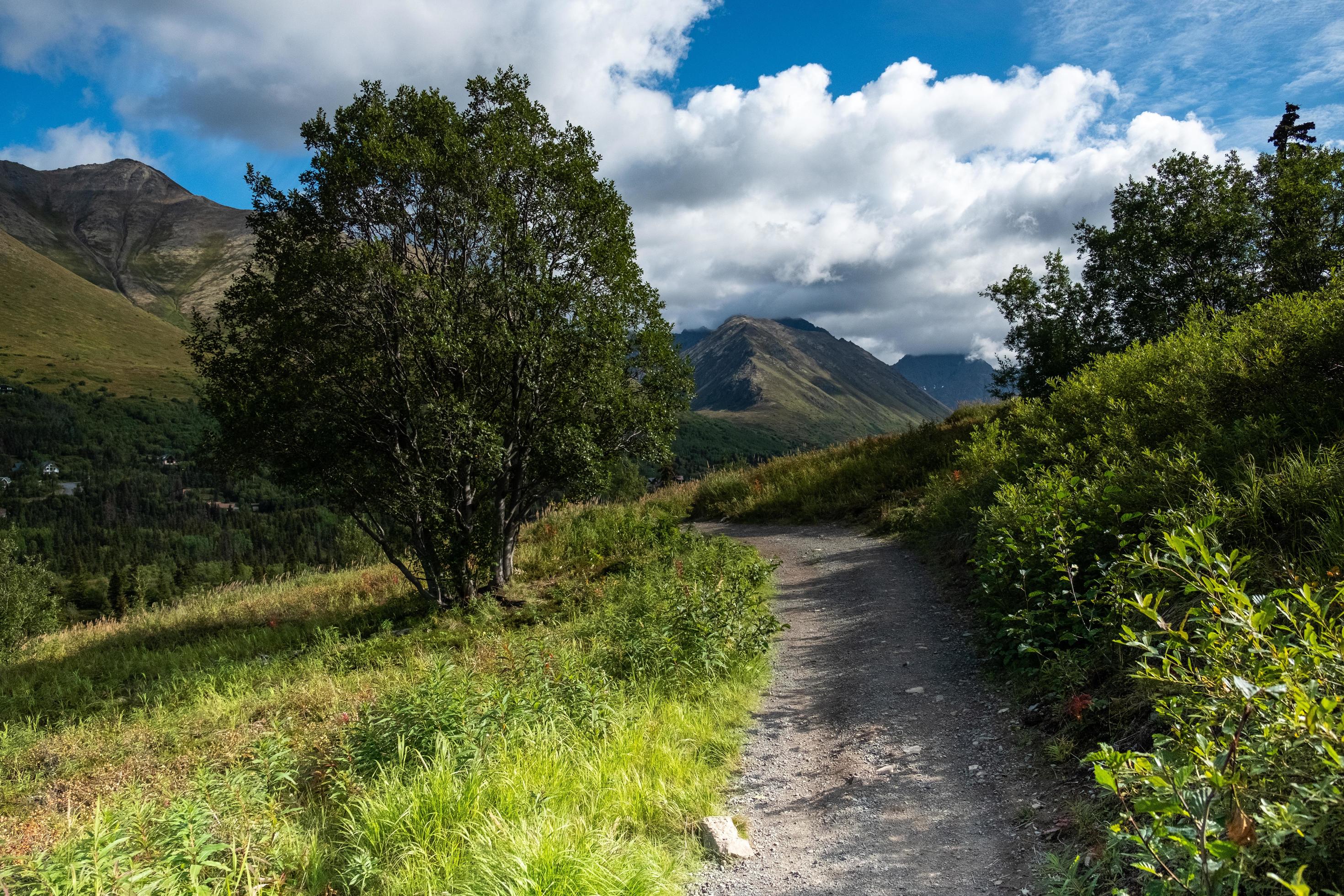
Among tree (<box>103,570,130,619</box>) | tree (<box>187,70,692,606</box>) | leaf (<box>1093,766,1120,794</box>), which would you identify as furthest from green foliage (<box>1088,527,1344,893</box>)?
tree (<box>103,570,130,619</box>)

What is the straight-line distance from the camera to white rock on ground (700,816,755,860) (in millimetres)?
4613

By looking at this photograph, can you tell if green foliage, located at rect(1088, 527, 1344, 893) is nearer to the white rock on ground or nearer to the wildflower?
the wildflower

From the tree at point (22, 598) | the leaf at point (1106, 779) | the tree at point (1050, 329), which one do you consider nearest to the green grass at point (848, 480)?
the tree at point (1050, 329)

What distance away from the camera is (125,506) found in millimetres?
186125

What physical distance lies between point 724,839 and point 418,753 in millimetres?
2442

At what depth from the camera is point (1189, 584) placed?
11.1 ft

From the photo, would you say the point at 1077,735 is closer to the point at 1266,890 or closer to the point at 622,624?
the point at 1266,890

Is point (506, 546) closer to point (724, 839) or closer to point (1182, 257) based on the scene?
point (724, 839)

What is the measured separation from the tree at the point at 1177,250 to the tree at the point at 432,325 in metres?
22.5

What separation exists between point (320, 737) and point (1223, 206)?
3302 centimetres

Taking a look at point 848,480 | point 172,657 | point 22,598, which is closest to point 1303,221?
point 848,480

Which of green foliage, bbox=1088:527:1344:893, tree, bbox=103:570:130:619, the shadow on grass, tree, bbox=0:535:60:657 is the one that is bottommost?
tree, bbox=103:570:130:619

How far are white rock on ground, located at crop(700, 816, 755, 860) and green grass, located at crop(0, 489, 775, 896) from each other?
0.13 metres

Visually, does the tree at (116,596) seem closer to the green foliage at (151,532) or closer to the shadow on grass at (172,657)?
the green foliage at (151,532)
